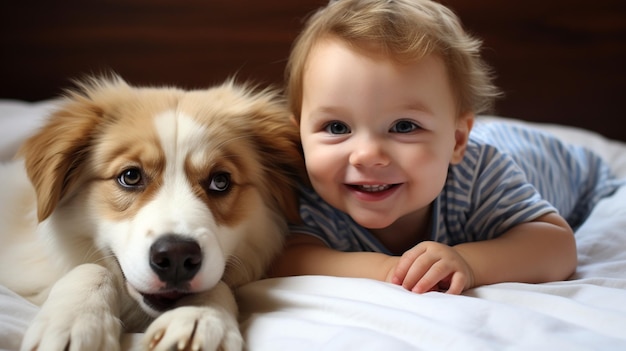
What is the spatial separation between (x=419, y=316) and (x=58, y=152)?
82cm

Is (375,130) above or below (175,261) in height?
above

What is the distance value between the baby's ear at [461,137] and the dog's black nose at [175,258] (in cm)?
67

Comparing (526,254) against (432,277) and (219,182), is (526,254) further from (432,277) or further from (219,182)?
(219,182)

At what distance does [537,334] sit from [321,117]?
0.64 meters

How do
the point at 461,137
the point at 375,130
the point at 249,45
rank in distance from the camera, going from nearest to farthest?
1. the point at 375,130
2. the point at 461,137
3. the point at 249,45

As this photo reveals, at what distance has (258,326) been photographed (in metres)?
1.18

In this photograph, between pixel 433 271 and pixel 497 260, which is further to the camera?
pixel 497 260

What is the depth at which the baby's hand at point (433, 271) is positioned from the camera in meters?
1.26


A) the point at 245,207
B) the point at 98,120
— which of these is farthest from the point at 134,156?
the point at 245,207

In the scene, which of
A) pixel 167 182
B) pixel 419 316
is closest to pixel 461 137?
pixel 419 316

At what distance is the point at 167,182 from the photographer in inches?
51.9

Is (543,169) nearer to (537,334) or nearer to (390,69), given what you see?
(390,69)

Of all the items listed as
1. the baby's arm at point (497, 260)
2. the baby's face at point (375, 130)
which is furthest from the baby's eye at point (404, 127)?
the baby's arm at point (497, 260)

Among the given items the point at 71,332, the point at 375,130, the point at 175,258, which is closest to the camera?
the point at 71,332
